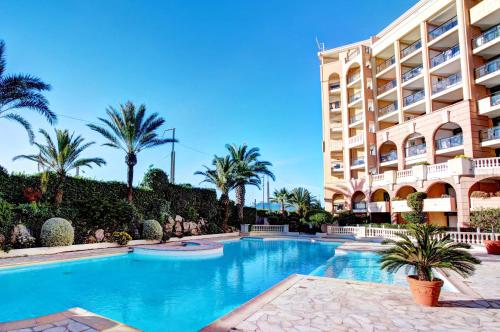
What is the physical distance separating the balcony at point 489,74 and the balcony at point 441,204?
9.61 meters

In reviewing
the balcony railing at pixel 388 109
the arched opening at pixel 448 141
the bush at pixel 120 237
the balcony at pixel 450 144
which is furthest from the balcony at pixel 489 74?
the bush at pixel 120 237

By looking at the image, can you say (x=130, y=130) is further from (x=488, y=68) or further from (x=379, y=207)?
(x=488, y=68)

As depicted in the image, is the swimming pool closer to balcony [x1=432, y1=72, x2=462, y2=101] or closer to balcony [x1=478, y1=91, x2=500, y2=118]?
balcony [x1=478, y1=91, x2=500, y2=118]

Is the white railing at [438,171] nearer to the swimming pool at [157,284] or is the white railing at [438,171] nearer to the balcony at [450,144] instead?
the balcony at [450,144]

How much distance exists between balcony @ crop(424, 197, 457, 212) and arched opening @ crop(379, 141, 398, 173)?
7245 millimetres

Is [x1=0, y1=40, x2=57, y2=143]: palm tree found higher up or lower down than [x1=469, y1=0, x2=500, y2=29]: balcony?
lower down

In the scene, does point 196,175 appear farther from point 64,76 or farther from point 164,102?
point 64,76

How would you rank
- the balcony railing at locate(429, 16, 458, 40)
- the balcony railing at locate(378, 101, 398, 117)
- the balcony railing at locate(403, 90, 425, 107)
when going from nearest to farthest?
1. the balcony railing at locate(429, 16, 458, 40)
2. the balcony railing at locate(403, 90, 425, 107)
3. the balcony railing at locate(378, 101, 398, 117)

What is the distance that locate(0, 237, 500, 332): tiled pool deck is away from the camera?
5.13 meters

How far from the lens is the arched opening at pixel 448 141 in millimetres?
24703

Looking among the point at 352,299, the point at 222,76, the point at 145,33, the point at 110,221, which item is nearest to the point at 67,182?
the point at 110,221

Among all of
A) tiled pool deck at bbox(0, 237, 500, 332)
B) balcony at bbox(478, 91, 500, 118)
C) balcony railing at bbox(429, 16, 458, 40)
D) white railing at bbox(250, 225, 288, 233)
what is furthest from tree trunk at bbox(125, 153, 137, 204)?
balcony railing at bbox(429, 16, 458, 40)

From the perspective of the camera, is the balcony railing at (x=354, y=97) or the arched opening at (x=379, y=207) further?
the balcony railing at (x=354, y=97)

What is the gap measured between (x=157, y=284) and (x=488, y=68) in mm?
27867
